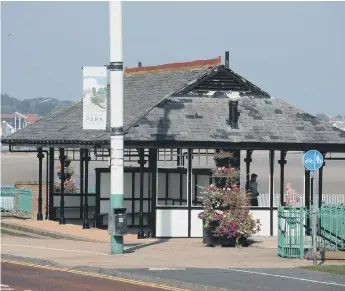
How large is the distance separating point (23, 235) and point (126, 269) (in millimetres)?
10571

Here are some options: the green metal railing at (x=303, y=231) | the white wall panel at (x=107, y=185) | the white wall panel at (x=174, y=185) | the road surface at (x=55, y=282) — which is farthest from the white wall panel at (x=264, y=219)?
the road surface at (x=55, y=282)

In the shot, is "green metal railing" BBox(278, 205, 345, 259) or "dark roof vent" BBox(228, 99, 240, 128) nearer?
"green metal railing" BBox(278, 205, 345, 259)

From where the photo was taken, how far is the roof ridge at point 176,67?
33.8 m

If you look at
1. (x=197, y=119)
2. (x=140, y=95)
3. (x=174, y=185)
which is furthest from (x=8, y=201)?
(x=197, y=119)

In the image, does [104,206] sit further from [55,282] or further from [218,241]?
[55,282]

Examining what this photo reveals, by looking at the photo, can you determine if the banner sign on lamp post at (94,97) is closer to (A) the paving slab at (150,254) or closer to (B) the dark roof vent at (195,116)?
(A) the paving slab at (150,254)

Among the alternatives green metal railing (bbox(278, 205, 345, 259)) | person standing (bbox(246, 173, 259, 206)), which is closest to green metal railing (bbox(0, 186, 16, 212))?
person standing (bbox(246, 173, 259, 206))

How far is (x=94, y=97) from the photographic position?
28.0 m

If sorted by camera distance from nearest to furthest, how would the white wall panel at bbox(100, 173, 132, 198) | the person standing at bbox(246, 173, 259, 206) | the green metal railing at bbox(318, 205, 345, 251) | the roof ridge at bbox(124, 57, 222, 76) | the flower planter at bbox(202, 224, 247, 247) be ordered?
the green metal railing at bbox(318, 205, 345, 251) → the flower planter at bbox(202, 224, 247, 247) → the person standing at bbox(246, 173, 259, 206) → the roof ridge at bbox(124, 57, 222, 76) → the white wall panel at bbox(100, 173, 132, 198)

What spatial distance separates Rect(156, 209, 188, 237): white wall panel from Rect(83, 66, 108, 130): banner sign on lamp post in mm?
4517

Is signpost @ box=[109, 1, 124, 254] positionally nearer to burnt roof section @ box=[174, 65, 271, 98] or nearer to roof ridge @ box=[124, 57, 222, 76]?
burnt roof section @ box=[174, 65, 271, 98]

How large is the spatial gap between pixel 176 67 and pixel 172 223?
5.77 m

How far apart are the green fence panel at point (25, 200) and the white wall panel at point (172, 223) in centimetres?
821

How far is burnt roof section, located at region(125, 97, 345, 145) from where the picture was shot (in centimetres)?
3148
